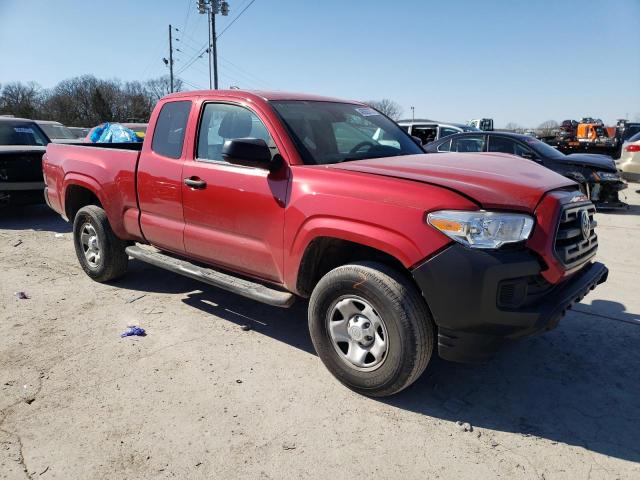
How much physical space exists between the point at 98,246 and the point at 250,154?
277 centimetres

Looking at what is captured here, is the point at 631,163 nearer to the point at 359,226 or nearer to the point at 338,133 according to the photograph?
the point at 338,133

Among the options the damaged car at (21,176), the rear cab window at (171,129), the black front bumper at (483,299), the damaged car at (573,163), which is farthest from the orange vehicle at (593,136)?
the black front bumper at (483,299)

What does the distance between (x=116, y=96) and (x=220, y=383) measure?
288 feet

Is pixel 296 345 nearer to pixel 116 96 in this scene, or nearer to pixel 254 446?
pixel 254 446

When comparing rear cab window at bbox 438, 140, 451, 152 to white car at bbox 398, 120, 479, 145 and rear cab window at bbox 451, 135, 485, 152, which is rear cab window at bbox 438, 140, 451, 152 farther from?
white car at bbox 398, 120, 479, 145

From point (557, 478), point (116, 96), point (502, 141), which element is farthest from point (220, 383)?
point (116, 96)

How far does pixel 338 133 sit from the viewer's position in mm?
3916

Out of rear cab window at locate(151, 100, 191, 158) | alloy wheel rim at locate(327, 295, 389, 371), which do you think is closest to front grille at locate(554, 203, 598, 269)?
alloy wheel rim at locate(327, 295, 389, 371)

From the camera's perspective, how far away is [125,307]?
473 centimetres

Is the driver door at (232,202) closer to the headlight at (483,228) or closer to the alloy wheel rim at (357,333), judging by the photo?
the alloy wheel rim at (357,333)

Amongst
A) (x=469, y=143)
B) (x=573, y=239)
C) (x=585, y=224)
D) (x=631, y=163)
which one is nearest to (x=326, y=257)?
(x=573, y=239)

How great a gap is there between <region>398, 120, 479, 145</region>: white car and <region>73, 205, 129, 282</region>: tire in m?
9.86

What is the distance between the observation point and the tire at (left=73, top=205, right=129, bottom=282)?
512 cm

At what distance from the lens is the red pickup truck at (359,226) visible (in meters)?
2.66
